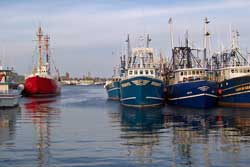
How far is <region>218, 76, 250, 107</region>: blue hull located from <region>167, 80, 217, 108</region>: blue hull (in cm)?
120

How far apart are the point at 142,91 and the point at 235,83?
9894mm

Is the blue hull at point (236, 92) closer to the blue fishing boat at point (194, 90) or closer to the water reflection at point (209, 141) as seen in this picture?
the blue fishing boat at point (194, 90)

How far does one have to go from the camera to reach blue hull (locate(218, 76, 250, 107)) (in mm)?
49675

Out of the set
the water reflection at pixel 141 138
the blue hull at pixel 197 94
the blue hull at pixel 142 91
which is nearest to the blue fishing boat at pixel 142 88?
the blue hull at pixel 142 91

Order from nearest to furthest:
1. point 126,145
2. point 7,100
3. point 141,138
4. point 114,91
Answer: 1. point 126,145
2. point 141,138
3. point 7,100
4. point 114,91

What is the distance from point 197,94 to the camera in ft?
169

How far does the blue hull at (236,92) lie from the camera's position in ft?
163

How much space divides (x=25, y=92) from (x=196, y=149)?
287 feet

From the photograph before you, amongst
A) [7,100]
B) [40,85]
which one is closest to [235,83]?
[7,100]

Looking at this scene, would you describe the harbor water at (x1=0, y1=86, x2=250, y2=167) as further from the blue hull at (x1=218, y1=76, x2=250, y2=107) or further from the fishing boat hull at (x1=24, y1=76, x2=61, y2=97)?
the fishing boat hull at (x1=24, y1=76, x2=61, y2=97)

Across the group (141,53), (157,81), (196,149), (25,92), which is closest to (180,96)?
(157,81)

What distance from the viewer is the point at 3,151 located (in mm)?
20203

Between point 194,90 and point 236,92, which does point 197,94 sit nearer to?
point 194,90

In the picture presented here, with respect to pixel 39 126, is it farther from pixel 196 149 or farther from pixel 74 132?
pixel 196 149
